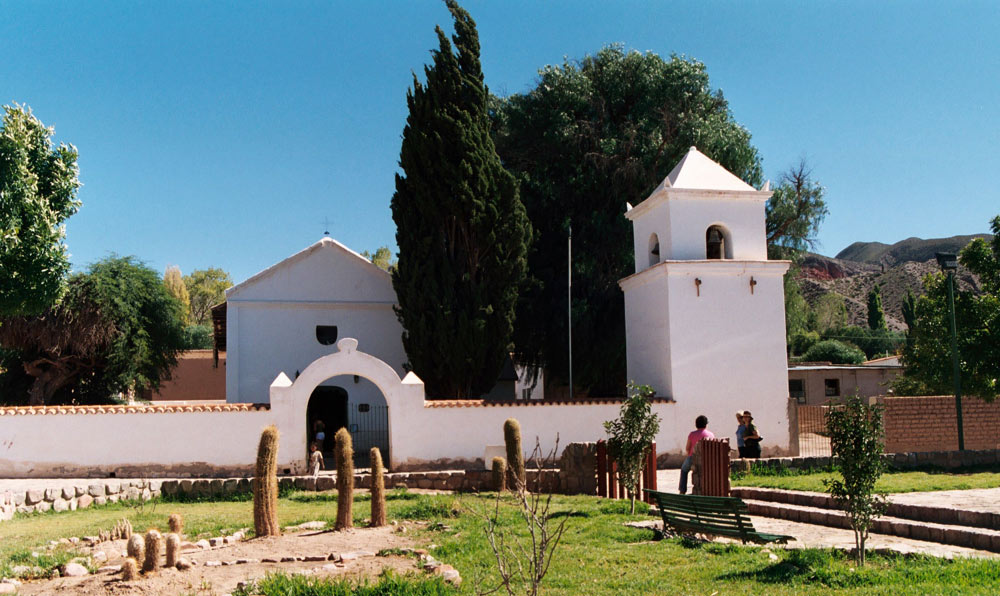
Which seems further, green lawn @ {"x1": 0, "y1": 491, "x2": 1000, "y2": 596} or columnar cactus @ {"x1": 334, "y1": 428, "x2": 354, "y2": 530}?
columnar cactus @ {"x1": 334, "y1": 428, "x2": 354, "y2": 530}

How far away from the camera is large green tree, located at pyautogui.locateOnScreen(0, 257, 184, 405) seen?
26844 millimetres

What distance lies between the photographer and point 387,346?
26.5 metres

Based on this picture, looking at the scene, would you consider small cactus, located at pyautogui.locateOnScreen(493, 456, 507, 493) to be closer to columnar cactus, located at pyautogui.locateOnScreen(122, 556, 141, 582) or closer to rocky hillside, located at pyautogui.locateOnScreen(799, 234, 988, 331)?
columnar cactus, located at pyautogui.locateOnScreen(122, 556, 141, 582)

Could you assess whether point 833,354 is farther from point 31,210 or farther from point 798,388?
point 31,210

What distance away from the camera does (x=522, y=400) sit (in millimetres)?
20984

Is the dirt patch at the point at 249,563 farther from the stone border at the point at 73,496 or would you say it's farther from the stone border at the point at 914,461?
the stone border at the point at 914,461

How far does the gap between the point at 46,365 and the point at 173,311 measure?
4.87 m

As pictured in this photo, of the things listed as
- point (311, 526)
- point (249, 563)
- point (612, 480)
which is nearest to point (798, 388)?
point (612, 480)

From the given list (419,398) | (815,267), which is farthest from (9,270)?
(815,267)

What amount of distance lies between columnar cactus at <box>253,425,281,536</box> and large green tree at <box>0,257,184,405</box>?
18.5 meters

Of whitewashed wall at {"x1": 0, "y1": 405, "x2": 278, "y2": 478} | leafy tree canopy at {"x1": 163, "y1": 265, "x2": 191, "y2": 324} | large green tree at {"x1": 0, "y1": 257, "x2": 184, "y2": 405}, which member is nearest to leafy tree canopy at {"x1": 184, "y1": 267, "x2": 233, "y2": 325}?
leafy tree canopy at {"x1": 163, "y1": 265, "x2": 191, "y2": 324}

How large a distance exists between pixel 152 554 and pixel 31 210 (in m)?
12.8

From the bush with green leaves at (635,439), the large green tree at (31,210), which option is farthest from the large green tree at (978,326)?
the large green tree at (31,210)

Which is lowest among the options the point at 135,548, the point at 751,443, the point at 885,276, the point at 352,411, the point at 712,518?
the point at 135,548
